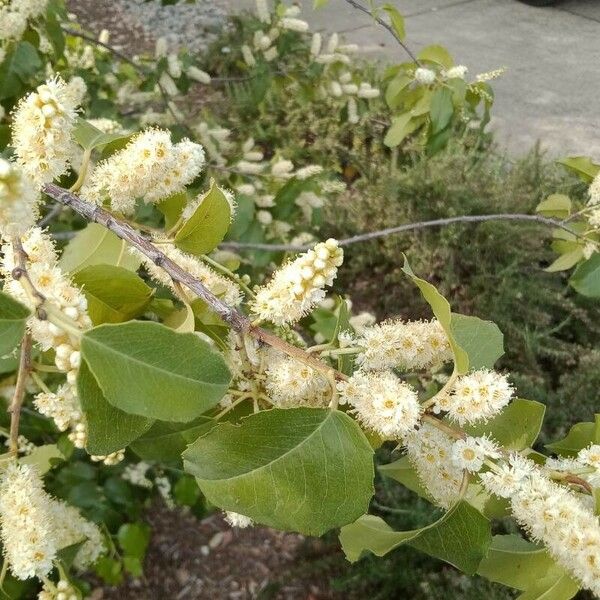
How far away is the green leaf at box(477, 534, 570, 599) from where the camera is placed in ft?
1.88

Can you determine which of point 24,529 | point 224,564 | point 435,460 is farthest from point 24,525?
point 224,564

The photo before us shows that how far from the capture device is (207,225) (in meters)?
0.59

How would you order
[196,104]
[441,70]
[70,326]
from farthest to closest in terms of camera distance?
[196,104] → [441,70] → [70,326]

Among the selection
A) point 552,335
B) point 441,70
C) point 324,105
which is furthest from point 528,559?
point 324,105

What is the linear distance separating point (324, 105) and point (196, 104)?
0.79m

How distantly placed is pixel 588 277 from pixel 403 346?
56 centimetres

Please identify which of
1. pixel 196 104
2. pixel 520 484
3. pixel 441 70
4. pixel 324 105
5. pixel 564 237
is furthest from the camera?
pixel 196 104

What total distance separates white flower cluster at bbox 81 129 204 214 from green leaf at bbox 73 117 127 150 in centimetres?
2

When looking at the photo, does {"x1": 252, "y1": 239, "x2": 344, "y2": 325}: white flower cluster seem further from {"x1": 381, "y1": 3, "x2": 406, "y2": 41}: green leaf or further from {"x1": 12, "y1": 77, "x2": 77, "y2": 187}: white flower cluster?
{"x1": 381, "y1": 3, "x2": 406, "y2": 41}: green leaf

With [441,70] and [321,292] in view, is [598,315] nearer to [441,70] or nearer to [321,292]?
[441,70]

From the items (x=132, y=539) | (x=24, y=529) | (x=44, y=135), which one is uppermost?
(x=44, y=135)

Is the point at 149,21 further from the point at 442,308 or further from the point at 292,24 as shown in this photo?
the point at 442,308

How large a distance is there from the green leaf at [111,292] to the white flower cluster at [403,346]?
0.19 m

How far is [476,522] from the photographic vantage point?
51 centimetres
